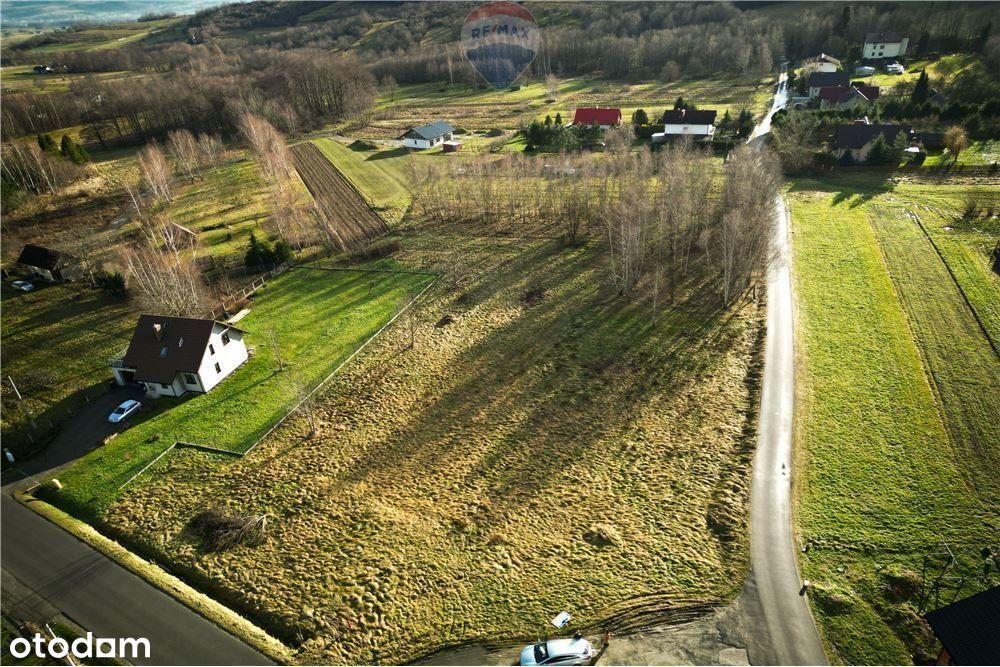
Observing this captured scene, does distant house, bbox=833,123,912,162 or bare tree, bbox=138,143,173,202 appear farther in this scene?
bare tree, bbox=138,143,173,202

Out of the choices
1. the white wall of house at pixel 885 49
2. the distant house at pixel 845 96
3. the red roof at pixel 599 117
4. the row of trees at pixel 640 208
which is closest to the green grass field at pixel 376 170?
the row of trees at pixel 640 208

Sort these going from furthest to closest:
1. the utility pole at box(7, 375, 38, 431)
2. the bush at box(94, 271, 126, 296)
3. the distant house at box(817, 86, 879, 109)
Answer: the distant house at box(817, 86, 879, 109) → the bush at box(94, 271, 126, 296) → the utility pole at box(7, 375, 38, 431)

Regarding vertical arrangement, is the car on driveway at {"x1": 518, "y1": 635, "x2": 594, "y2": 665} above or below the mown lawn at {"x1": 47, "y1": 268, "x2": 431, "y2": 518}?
below

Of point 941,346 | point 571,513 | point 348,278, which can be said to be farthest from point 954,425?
point 348,278

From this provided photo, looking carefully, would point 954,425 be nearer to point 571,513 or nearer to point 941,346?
point 941,346

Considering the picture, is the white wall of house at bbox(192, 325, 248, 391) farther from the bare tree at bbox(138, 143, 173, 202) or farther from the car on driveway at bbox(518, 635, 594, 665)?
the bare tree at bbox(138, 143, 173, 202)

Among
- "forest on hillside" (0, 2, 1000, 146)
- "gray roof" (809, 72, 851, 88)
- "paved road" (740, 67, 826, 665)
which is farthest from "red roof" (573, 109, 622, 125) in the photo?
"paved road" (740, 67, 826, 665)

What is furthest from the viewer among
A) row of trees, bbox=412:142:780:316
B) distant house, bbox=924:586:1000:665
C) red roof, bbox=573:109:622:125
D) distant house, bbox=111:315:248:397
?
red roof, bbox=573:109:622:125
